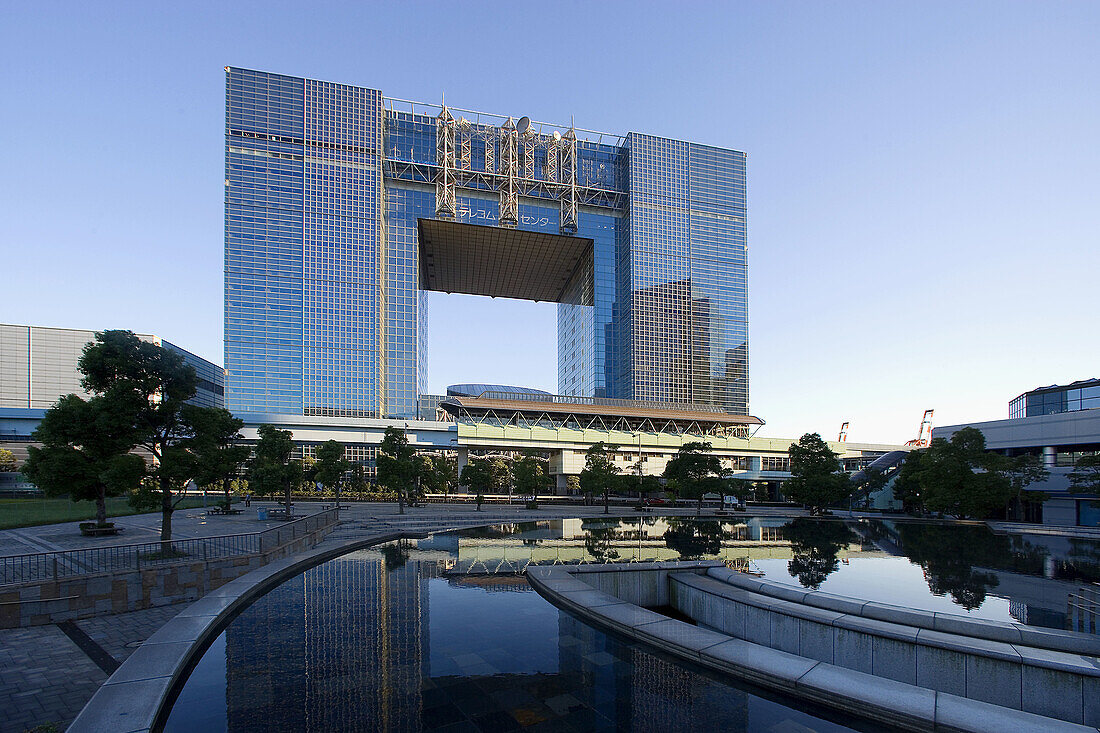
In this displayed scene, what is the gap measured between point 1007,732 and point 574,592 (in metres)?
8.61

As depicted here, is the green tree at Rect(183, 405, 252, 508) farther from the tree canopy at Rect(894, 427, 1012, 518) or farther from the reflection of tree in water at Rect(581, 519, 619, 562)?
the tree canopy at Rect(894, 427, 1012, 518)

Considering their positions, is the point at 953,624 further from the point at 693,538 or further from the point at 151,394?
the point at 151,394

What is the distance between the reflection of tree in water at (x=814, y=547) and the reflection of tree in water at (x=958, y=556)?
3194 mm

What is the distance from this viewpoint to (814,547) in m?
27.2

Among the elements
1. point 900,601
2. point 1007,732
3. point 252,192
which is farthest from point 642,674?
point 252,192

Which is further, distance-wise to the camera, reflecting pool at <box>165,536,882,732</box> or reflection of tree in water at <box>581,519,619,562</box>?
reflection of tree in water at <box>581,519,619,562</box>

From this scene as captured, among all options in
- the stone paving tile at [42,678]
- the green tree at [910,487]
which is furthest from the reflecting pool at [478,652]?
the green tree at [910,487]

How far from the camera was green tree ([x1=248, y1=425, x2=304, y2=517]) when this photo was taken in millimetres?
37594

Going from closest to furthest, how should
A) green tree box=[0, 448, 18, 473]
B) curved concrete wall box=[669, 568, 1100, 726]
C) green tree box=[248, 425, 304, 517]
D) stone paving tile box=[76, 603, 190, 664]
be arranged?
curved concrete wall box=[669, 568, 1100, 726], stone paving tile box=[76, 603, 190, 664], green tree box=[248, 425, 304, 517], green tree box=[0, 448, 18, 473]

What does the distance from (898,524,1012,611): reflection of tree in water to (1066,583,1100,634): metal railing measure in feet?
6.73

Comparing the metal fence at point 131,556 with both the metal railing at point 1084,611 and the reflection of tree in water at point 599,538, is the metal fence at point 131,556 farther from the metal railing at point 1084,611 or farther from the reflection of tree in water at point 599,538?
the metal railing at point 1084,611

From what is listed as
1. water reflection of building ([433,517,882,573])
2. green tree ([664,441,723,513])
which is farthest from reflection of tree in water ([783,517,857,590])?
green tree ([664,441,723,513])

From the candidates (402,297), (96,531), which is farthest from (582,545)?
(402,297)

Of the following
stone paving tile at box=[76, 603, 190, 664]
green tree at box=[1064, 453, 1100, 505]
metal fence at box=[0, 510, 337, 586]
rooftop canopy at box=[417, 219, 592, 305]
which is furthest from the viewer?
rooftop canopy at box=[417, 219, 592, 305]
